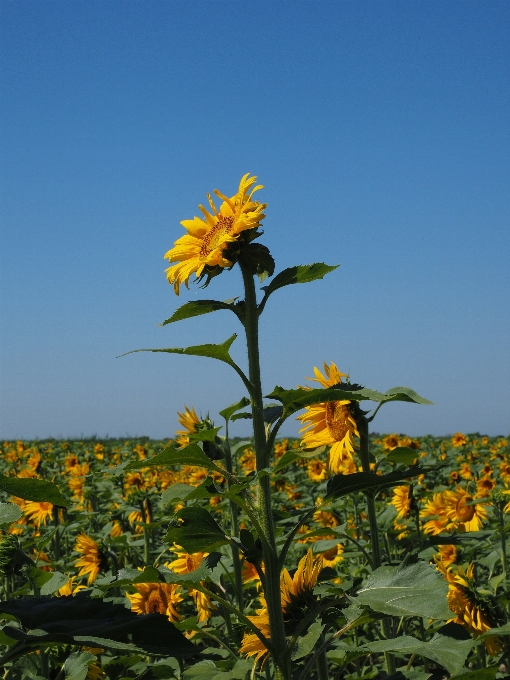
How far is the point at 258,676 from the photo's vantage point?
9.03 ft

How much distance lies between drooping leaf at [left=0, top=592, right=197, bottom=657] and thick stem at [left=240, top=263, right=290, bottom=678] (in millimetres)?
584

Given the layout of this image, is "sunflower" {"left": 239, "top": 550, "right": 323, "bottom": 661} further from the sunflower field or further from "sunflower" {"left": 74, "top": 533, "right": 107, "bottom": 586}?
"sunflower" {"left": 74, "top": 533, "right": 107, "bottom": 586}

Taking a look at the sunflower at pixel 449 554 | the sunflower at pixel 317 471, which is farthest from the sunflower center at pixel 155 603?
the sunflower at pixel 317 471

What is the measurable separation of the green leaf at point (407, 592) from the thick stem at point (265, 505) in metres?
0.19

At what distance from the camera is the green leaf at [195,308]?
181cm

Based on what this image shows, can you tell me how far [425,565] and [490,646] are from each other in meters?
1.76

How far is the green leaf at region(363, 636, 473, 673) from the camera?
1634mm

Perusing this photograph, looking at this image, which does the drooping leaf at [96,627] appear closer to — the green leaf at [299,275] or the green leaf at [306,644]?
the green leaf at [306,644]

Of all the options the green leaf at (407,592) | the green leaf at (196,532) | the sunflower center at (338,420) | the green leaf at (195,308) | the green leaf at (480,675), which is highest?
the green leaf at (195,308)

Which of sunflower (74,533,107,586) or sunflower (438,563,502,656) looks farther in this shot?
sunflower (74,533,107,586)

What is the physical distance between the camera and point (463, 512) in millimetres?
4871

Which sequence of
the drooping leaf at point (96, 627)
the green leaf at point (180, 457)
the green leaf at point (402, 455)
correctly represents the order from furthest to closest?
the green leaf at point (402, 455) < the green leaf at point (180, 457) < the drooping leaf at point (96, 627)

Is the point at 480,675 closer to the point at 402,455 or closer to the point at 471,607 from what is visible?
the point at 402,455

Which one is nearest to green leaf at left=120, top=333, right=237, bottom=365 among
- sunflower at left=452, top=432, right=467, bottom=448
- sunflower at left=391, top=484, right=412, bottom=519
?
sunflower at left=391, top=484, right=412, bottom=519
